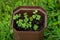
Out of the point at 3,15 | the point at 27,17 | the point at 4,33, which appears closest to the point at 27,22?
the point at 27,17

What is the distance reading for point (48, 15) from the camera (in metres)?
2.57

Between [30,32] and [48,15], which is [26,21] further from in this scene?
[48,15]

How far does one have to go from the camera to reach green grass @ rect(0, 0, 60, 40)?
7.93 ft

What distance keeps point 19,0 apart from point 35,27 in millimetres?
721

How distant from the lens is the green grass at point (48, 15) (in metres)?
2.42

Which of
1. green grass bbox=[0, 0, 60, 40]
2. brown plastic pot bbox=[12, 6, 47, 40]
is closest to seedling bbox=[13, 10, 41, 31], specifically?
brown plastic pot bbox=[12, 6, 47, 40]

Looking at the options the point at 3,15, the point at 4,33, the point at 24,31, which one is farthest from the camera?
→ the point at 3,15

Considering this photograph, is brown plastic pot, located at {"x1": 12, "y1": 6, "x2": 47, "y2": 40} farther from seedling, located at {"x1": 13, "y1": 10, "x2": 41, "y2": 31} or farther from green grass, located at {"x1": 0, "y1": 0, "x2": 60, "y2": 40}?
green grass, located at {"x1": 0, "y1": 0, "x2": 60, "y2": 40}

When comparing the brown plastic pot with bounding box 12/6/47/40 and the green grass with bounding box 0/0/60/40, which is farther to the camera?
the green grass with bounding box 0/0/60/40

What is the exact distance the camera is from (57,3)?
8.91 ft

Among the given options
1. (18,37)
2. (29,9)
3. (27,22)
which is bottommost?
(18,37)

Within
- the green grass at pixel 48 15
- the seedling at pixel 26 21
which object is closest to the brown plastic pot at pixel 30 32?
the seedling at pixel 26 21

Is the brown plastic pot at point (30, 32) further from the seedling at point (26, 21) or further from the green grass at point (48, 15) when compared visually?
the green grass at point (48, 15)

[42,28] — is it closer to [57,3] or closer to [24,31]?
[24,31]
